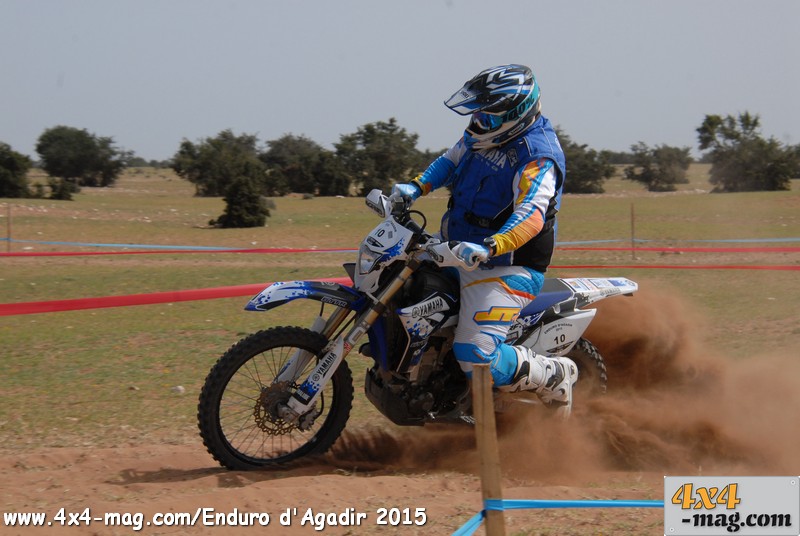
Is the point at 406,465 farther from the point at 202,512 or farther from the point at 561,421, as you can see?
the point at 202,512

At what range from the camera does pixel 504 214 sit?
555 centimetres

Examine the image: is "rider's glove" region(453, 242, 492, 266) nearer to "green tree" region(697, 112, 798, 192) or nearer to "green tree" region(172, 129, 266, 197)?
"green tree" region(172, 129, 266, 197)

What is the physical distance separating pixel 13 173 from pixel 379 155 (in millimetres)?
17936

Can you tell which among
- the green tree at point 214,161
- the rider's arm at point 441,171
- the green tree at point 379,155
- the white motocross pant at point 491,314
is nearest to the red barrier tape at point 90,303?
the rider's arm at point 441,171

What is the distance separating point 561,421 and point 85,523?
9.94 feet

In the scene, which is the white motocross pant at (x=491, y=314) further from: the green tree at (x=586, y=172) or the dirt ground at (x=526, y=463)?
the green tree at (x=586, y=172)

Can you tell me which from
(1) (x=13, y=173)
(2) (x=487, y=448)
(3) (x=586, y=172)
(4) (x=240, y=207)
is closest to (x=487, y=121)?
(2) (x=487, y=448)

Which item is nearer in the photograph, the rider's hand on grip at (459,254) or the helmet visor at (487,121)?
the rider's hand on grip at (459,254)

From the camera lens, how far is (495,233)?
5.52m

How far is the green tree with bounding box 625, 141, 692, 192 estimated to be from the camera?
199 ft

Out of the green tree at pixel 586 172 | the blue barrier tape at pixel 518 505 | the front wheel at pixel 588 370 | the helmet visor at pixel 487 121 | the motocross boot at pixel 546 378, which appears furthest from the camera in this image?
the green tree at pixel 586 172

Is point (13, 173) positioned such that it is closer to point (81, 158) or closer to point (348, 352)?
point (81, 158)

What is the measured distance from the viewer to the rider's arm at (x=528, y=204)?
514cm

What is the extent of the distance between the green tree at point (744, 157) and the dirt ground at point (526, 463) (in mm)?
43209
